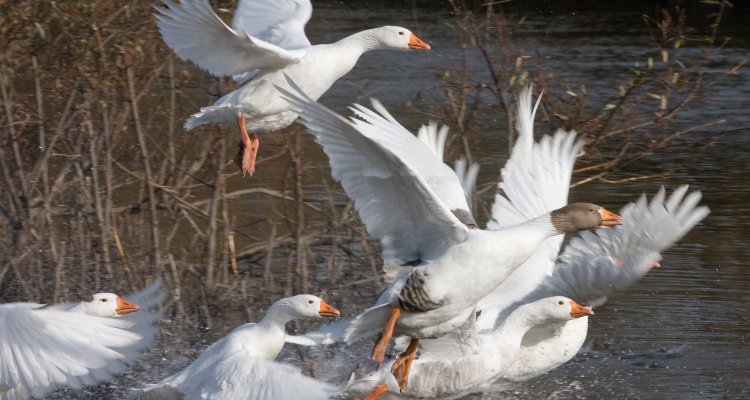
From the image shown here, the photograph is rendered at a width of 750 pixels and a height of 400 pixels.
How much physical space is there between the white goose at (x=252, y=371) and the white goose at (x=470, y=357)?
83 centimetres

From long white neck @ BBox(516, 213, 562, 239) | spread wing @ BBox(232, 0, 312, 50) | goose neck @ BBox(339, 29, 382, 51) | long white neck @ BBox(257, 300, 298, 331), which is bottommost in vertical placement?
long white neck @ BBox(257, 300, 298, 331)

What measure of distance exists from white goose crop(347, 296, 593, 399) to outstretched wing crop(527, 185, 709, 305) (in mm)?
231

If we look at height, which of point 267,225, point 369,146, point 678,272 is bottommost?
point 678,272

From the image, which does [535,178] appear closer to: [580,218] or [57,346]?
[580,218]

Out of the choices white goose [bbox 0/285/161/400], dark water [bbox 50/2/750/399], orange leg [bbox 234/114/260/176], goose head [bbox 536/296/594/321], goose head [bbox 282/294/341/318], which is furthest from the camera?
dark water [bbox 50/2/750/399]

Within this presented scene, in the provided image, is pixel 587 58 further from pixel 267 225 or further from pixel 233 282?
pixel 233 282

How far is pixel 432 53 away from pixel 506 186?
10242 mm

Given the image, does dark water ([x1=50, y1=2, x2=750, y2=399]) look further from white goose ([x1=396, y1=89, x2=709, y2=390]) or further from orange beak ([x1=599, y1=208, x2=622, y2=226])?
orange beak ([x1=599, y1=208, x2=622, y2=226])

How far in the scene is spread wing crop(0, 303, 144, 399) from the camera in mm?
5203

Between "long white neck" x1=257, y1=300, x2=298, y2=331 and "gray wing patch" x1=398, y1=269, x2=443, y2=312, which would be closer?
"long white neck" x1=257, y1=300, x2=298, y2=331

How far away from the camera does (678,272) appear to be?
9.12 meters

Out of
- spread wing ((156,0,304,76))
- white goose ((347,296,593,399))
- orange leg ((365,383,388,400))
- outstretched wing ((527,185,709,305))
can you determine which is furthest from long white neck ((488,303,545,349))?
spread wing ((156,0,304,76))

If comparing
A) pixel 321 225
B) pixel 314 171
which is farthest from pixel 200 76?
pixel 321 225

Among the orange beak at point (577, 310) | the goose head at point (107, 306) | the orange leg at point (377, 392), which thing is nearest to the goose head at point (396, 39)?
the orange beak at point (577, 310)
